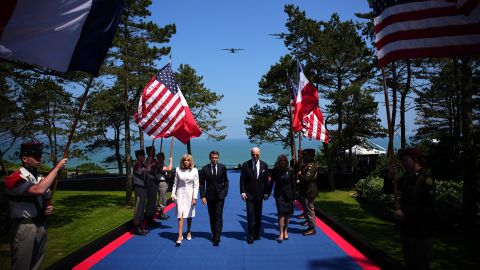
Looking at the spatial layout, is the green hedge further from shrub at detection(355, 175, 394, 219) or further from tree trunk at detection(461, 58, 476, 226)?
tree trunk at detection(461, 58, 476, 226)

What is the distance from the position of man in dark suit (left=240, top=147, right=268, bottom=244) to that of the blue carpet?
413 millimetres

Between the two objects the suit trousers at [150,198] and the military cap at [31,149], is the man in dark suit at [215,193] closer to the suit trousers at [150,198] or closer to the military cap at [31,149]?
the suit trousers at [150,198]

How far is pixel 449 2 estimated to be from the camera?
17.7 feet

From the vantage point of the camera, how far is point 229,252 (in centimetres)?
775

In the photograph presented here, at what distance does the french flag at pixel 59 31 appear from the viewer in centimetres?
448

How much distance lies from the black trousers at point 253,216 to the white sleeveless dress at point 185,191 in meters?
1.35

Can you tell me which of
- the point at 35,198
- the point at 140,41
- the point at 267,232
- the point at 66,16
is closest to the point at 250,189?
the point at 267,232

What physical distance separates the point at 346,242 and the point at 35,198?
21.5 ft

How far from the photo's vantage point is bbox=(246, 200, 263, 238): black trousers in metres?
8.47

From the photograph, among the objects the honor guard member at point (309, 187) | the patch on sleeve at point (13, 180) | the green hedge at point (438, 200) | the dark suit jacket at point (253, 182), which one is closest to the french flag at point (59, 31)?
the patch on sleeve at point (13, 180)

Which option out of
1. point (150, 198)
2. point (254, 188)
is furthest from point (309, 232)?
point (150, 198)

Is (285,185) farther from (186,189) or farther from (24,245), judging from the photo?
(24,245)

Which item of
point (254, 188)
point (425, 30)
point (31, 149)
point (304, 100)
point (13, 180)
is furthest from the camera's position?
point (304, 100)

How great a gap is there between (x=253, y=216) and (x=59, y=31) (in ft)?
18.6
